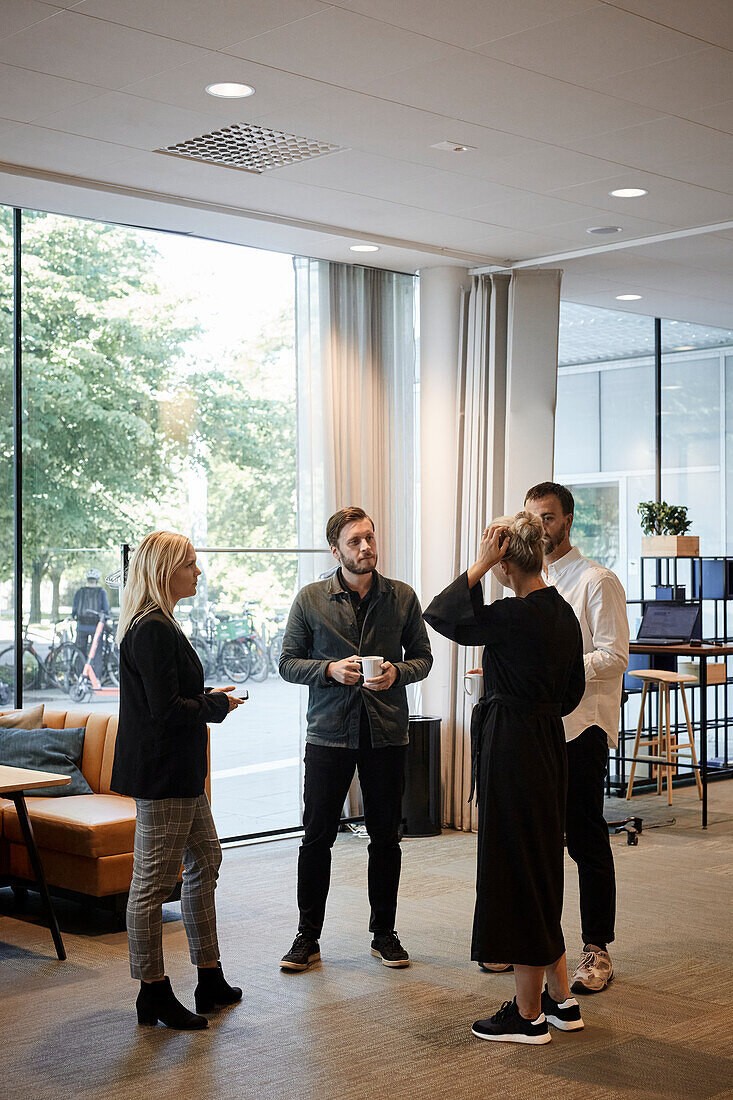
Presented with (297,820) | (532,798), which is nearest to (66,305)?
(297,820)

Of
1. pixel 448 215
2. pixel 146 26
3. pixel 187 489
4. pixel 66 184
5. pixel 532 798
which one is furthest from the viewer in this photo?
pixel 187 489

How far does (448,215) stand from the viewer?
245 inches

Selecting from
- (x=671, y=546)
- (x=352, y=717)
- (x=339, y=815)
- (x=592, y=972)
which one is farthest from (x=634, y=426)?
(x=592, y=972)

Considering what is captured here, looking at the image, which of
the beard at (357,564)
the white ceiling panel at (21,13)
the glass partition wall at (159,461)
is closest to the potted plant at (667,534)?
the glass partition wall at (159,461)

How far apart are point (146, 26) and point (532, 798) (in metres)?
2.68

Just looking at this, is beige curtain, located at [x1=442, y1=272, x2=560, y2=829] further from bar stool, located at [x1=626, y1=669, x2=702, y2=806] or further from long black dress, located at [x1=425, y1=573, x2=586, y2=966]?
long black dress, located at [x1=425, y1=573, x2=586, y2=966]

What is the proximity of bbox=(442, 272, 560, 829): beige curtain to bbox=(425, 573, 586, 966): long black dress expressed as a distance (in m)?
3.42

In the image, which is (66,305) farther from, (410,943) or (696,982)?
(696,982)

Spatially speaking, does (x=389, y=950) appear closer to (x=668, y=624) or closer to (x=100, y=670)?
(x=100, y=670)

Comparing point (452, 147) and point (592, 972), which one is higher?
point (452, 147)

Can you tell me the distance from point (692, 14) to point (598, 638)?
6.66ft

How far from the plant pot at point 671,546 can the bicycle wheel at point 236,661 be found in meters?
2.94

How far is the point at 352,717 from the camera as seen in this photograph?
14.8ft

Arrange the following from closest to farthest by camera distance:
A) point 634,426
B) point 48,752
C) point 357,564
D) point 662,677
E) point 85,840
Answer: point 357,564
point 85,840
point 48,752
point 662,677
point 634,426
